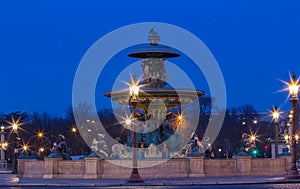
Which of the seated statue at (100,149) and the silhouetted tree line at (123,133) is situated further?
the silhouetted tree line at (123,133)

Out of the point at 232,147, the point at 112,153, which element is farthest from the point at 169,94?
the point at 232,147

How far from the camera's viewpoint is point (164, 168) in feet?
114

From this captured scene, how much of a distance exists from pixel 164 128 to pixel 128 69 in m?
5.73

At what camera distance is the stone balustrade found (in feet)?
114

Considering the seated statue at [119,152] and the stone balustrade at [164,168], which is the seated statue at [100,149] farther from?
the stone balustrade at [164,168]

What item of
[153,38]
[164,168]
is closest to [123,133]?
[153,38]

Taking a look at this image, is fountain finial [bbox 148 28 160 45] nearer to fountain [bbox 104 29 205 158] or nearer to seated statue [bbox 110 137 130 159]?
fountain [bbox 104 29 205 158]

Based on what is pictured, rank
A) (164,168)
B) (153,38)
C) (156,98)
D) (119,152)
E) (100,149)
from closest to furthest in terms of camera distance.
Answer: (164,168) → (100,149) → (119,152) → (156,98) → (153,38)

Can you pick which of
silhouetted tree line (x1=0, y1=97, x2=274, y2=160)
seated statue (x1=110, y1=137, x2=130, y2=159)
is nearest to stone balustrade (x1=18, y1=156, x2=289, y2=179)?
seated statue (x1=110, y1=137, x2=130, y2=159)

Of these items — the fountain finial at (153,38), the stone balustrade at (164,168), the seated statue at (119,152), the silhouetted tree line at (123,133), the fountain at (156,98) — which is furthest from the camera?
the silhouetted tree line at (123,133)

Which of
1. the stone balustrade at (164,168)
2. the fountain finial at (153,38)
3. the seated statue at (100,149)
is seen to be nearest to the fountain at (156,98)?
the fountain finial at (153,38)

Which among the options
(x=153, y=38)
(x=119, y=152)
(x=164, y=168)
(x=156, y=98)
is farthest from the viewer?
(x=153, y=38)

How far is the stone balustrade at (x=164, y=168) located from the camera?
1369 inches

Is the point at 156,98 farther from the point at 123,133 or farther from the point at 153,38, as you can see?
the point at 123,133
